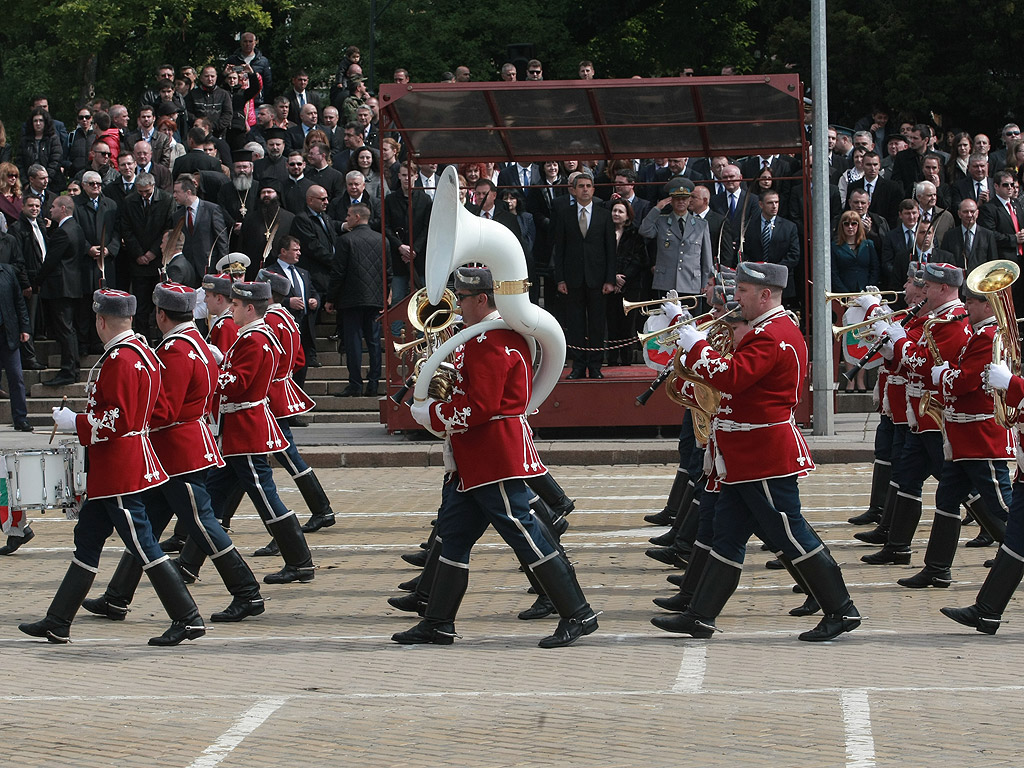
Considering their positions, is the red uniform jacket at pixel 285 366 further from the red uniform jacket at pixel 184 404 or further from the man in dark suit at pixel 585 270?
the man in dark suit at pixel 585 270

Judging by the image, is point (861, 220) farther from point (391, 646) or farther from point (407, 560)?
point (391, 646)

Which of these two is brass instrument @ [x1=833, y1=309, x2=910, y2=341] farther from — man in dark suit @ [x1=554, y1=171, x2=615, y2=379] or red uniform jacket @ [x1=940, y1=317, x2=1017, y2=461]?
man in dark suit @ [x1=554, y1=171, x2=615, y2=379]

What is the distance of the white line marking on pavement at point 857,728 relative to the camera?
6.11 meters

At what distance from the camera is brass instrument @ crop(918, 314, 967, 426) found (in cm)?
992

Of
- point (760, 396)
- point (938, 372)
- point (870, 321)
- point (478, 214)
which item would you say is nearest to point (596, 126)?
point (478, 214)

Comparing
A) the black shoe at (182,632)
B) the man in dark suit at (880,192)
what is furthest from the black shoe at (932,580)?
the man in dark suit at (880,192)

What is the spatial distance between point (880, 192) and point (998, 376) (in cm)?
1064

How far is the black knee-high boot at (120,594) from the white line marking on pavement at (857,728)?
4150mm

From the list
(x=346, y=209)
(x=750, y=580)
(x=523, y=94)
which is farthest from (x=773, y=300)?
(x=346, y=209)

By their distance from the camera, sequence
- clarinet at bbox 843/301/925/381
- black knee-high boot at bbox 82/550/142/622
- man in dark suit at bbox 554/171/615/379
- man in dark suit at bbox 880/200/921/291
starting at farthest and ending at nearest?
man in dark suit at bbox 880/200/921/291 < man in dark suit at bbox 554/171/615/379 < clarinet at bbox 843/301/925/381 < black knee-high boot at bbox 82/550/142/622

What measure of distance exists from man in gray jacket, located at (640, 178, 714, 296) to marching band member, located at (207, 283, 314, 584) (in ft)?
24.3

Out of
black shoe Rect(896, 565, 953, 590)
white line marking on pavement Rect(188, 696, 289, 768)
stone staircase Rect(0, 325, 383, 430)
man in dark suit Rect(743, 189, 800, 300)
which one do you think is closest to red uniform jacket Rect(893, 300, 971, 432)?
black shoe Rect(896, 565, 953, 590)

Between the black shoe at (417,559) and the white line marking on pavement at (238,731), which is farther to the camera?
the black shoe at (417,559)

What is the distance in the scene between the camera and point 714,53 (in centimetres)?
3012
